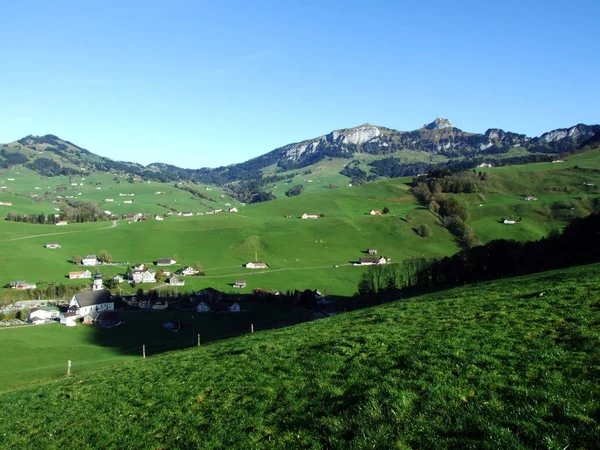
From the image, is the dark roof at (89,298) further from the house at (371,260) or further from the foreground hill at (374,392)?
the foreground hill at (374,392)

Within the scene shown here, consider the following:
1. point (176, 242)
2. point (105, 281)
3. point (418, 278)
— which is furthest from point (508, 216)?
point (105, 281)

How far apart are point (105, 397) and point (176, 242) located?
15446 cm

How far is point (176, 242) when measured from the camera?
169m

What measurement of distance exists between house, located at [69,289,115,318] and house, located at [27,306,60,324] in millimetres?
3532

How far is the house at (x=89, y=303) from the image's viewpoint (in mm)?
102500

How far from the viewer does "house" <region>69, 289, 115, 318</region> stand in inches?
4035

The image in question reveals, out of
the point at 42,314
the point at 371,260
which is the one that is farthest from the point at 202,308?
the point at 371,260

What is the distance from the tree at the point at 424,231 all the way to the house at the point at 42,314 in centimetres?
13682

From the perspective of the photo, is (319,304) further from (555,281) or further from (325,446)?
(325,446)

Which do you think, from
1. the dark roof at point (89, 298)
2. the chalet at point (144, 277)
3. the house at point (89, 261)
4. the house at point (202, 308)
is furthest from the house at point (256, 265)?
the house at point (89, 261)

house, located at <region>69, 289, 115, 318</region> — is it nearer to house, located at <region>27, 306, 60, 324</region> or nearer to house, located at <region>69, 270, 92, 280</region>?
house, located at <region>27, 306, 60, 324</region>

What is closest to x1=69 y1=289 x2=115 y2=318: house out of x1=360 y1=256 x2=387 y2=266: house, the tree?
x1=360 y1=256 x2=387 y2=266: house

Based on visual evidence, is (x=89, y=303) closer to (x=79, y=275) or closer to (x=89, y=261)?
(x=79, y=275)

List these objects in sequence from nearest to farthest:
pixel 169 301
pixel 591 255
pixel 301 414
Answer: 1. pixel 301 414
2. pixel 591 255
3. pixel 169 301
